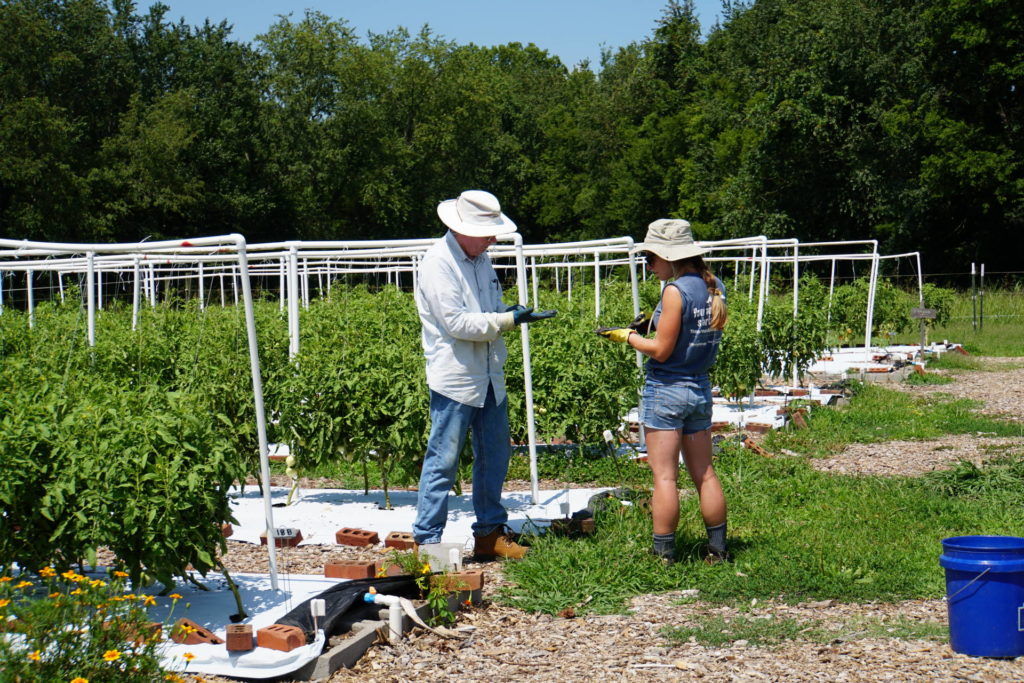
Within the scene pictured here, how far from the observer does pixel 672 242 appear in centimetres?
488

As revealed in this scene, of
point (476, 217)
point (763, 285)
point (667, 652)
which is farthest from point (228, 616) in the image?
point (763, 285)

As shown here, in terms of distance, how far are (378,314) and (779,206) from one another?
27973 millimetres

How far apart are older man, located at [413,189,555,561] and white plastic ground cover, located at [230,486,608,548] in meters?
0.70

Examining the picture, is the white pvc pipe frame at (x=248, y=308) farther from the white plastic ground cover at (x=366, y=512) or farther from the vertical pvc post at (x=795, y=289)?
the vertical pvc post at (x=795, y=289)

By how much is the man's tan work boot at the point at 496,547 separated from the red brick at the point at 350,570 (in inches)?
25.8

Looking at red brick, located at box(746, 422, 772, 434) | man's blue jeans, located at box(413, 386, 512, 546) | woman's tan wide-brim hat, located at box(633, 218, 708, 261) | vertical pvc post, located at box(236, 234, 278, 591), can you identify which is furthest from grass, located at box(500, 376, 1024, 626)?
red brick, located at box(746, 422, 772, 434)

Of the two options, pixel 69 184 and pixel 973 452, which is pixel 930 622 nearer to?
pixel 973 452

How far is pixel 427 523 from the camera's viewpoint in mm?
4910

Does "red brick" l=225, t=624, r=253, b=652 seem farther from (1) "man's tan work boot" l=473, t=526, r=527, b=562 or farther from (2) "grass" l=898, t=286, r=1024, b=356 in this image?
(2) "grass" l=898, t=286, r=1024, b=356

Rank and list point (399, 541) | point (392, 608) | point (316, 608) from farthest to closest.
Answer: point (399, 541), point (392, 608), point (316, 608)

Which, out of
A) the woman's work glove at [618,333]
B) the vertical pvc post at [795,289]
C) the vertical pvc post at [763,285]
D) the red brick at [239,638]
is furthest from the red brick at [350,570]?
the vertical pvc post at [795,289]

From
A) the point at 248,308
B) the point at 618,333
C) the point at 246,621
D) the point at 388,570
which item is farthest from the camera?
the point at 618,333

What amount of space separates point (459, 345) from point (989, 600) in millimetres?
2475

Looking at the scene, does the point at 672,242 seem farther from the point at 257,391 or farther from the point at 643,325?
the point at 257,391
